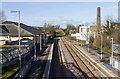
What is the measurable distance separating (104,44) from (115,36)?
105 inches

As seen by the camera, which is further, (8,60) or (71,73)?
(71,73)

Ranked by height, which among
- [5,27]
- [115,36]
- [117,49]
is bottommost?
[117,49]

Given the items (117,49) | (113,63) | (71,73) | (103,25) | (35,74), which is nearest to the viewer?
(35,74)

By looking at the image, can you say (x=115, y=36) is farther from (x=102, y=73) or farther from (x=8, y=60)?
(x=8, y=60)

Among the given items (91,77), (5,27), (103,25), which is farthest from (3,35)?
(103,25)

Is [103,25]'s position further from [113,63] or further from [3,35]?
[3,35]

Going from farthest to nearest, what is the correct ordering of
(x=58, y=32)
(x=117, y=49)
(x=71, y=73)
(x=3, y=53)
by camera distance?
1. (x=58, y=32)
2. (x=117, y=49)
3. (x=71, y=73)
4. (x=3, y=53)

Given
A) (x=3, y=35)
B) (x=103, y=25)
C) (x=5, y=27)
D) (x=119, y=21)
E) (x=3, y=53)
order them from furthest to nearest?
(x=103, y=25)
(x=119, y=21)
(x=5, y=27)
(x=3, y=35)
(x=3, y=53)

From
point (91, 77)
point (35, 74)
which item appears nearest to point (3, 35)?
point (35, 74)

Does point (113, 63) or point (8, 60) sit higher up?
point (8, 60)

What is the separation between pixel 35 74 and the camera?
10.3 meters

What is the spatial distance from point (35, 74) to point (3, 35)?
47.1 feet

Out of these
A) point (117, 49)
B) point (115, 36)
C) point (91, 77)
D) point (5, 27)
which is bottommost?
point (91, 77)

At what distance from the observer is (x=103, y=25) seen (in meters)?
30.2
